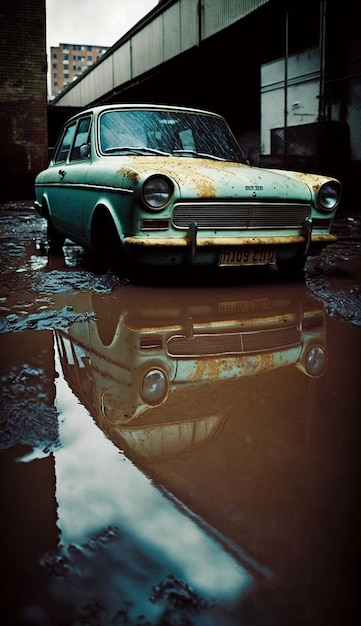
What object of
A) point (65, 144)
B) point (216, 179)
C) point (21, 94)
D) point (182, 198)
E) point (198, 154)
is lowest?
point (182, 198)

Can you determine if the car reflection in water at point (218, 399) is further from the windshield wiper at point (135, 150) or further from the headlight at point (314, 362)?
the windshield wiper at point (135, 150)

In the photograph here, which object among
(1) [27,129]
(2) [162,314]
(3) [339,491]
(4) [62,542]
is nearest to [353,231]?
(2) [162,314]

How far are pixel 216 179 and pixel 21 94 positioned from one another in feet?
37.3

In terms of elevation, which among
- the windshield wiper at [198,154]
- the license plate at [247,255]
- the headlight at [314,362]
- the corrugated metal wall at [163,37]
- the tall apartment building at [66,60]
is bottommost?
the headlight at [314,362]

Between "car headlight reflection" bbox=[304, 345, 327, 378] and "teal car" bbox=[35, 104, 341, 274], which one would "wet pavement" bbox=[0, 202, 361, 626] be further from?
"teal car" bbox=[35, 104, 341, 274]

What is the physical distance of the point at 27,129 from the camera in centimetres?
1359

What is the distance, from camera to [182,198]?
12.1 ft

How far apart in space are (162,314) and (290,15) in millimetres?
10269

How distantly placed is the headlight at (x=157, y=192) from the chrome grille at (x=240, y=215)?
10cm

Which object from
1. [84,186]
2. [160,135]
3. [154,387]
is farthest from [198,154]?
[154,387]

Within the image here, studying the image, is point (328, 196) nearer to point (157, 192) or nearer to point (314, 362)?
point (157, 192)

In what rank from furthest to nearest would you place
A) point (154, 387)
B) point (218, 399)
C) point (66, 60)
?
point (66, 60) < point (154, 387) < point (218, 399)

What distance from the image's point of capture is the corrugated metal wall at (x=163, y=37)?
458 inches

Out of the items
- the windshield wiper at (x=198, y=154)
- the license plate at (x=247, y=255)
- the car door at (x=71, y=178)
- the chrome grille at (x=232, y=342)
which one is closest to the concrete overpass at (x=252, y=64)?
the car door at (x=71, y=178)
